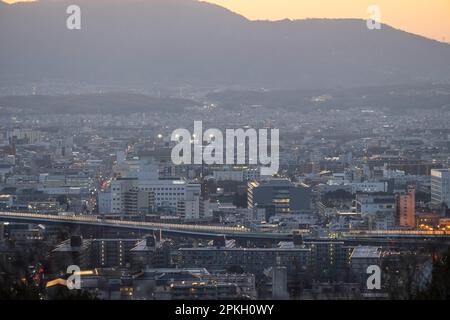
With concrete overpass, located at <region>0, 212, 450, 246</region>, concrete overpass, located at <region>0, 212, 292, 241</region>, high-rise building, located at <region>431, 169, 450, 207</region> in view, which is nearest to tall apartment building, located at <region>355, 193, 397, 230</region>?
high-rise building, located at <region>431, 169, 450, 207</region>

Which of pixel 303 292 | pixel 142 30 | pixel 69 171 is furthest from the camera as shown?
pixel 142 30

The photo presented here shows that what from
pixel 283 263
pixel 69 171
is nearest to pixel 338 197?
pixel 69 171

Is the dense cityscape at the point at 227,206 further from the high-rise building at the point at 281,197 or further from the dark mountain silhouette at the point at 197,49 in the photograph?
the dark mountain silhouette at the point at 197,49

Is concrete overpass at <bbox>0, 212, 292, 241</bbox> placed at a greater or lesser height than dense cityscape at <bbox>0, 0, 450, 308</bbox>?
lesser

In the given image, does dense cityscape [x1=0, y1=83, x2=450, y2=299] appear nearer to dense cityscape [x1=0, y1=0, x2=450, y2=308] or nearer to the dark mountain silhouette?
dense cityscape [x1=0, y1=0, x2=450, y2=308]

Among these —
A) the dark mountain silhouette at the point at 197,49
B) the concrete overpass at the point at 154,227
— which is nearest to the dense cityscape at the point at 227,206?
the concrete overpass at the point at 154,227

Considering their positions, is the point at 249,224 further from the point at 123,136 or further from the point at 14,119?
the point at 14,119
